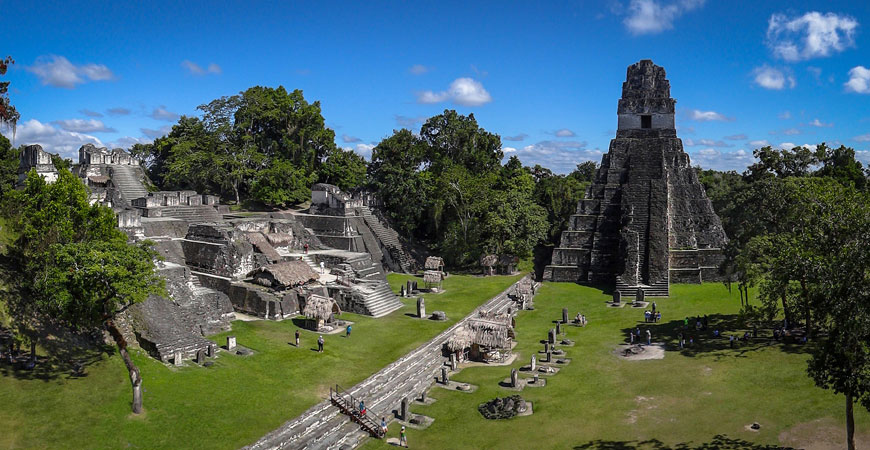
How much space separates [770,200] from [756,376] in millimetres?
8429

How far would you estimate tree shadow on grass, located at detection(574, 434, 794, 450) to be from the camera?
613 inches

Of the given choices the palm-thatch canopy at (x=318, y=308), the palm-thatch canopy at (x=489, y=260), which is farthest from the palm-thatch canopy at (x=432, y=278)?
the palm-thatch canopy at (x=318, y=308)

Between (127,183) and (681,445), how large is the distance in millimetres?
39633

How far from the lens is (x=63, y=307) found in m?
16.4

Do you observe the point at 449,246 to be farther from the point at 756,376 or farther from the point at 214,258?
the point at 756,376

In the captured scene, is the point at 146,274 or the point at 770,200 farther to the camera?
the point at 770,200

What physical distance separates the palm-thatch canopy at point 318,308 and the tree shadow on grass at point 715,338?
42.6ft

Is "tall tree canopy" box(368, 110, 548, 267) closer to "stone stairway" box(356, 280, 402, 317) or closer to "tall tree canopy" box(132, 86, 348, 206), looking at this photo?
"tall tree canopy" box(132, 86, 348, 206)

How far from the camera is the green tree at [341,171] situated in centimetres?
4831

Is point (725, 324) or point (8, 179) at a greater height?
point (8, 179)

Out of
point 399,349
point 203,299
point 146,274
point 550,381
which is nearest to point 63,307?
point 146,274

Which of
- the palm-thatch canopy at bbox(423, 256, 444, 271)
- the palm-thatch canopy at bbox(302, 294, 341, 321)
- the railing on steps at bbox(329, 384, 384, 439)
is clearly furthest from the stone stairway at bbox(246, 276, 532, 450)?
the palm-thatch canopy at bbox(423, 256, 444, 271)

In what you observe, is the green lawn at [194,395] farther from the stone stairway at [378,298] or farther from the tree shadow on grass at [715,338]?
the tree shadow on grass at [715,338]

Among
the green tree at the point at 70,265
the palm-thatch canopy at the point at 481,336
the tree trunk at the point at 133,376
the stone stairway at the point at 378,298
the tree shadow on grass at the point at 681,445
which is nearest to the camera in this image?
the tree shadow on grass at the point at 681,445
